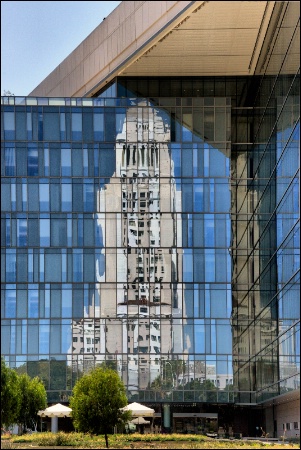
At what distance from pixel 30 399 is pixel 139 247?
13.1 metres

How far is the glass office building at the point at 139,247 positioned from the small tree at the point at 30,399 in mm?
4261

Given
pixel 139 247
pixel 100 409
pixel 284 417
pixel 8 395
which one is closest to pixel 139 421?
pixel 284 417

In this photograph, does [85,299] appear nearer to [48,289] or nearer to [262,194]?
[48,289]

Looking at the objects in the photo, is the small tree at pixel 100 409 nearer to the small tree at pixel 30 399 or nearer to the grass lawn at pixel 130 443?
the grass lawn at pixel 130 443

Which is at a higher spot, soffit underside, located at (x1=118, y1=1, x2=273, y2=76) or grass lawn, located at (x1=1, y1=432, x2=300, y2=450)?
soffit underside, located at (x1=118, y1=1, x2=273, y2=76)

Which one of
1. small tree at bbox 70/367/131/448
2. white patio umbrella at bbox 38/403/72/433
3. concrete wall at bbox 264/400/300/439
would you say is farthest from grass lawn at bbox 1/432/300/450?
concrete wall at bbox 264/400/300/439

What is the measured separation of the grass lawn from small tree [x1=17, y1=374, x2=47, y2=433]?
390cm

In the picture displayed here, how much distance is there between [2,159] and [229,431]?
24.4m

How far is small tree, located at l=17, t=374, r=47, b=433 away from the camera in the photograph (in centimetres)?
6412

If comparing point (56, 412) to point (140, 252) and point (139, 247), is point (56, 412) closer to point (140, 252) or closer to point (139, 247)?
point (140, 252)

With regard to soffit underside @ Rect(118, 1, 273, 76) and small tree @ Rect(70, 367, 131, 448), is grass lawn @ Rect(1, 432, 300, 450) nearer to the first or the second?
small tree @ Rect(70, 367, 131, 448)

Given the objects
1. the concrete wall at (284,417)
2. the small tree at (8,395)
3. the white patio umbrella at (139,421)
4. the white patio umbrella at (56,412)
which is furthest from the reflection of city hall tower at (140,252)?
the small tree at (8,395)

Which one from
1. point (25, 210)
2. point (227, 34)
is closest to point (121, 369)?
point (25, 210)

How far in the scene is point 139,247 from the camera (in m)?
71.0
